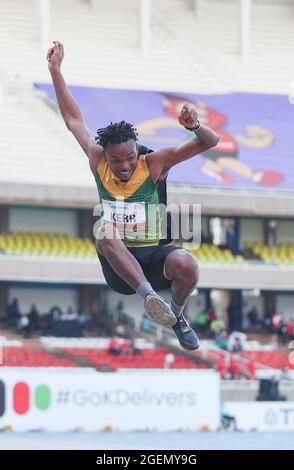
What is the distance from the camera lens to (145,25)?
40.8 meters

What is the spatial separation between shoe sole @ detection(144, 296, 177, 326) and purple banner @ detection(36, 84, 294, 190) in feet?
85.3

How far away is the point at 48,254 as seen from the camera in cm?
3634

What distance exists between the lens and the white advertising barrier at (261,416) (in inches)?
1097

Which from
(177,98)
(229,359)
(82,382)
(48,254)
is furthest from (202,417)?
(177,98)

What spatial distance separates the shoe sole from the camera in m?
9.83

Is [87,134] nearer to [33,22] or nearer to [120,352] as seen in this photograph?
[120,352]

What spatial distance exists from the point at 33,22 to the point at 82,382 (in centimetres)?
1713

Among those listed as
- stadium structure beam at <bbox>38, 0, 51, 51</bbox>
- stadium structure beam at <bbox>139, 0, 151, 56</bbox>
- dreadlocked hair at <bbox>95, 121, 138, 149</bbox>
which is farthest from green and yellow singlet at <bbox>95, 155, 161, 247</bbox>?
stadium structure beam at <bbox>139, 0, 151, 56</bbox>

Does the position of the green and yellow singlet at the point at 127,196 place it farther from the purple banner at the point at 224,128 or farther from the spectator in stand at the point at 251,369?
the purple banner at the point at 224,128

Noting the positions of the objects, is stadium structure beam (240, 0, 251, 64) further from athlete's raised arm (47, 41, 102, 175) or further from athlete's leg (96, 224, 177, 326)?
athlete's leg (96, 224, 177, 326)

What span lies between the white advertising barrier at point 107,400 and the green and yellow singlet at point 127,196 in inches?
632

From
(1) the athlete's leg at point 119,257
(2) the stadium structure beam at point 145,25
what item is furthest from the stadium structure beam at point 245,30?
(1) the athlete's leg at point 119,257
